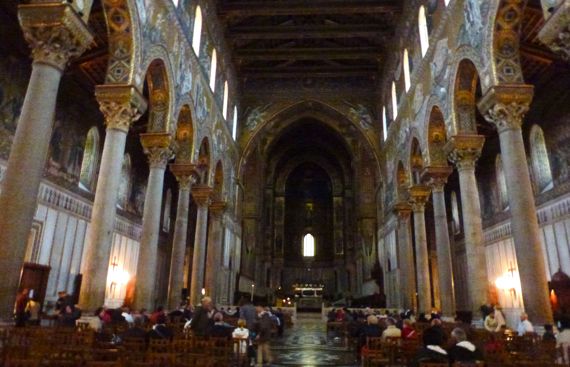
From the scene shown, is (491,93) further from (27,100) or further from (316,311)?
(316,311)

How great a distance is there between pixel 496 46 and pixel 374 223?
20564 millimetres

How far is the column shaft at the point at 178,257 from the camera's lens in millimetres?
15258

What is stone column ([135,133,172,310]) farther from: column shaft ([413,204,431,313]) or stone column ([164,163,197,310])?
column shaft ([413,204,431,313])

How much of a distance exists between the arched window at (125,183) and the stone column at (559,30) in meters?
17.3

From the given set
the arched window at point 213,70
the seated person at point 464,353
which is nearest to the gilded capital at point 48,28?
the seated person at point 464,353

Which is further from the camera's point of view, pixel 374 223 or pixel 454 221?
pixel 374 223

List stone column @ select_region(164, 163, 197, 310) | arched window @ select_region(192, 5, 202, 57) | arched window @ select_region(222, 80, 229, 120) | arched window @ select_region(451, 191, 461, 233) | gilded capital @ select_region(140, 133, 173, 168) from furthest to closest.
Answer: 1. arched window @ select_region(451, 191, 461, 233)
2. arched window @ select_region(222, 80, 229, 120)
3. arched window @ select_region(192, 5, 202, 57)
4. stone column @ select_region(164, 163, 197, 310)
5. gilded capital @ select_region(140, 133, 173, 168)

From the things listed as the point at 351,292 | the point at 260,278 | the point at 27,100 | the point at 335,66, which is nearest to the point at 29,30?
the point at 27,100

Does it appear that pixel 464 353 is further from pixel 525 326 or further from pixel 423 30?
pixel 423 30

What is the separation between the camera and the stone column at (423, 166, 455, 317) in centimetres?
1477

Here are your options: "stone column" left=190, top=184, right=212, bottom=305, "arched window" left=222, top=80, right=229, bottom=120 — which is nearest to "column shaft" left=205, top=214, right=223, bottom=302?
"stone column" left=190, top=184, right=212, bottom=305

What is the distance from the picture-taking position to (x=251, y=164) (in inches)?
1207

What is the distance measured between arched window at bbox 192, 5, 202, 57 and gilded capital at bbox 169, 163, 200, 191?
4976mm

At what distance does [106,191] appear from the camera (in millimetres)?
10062
